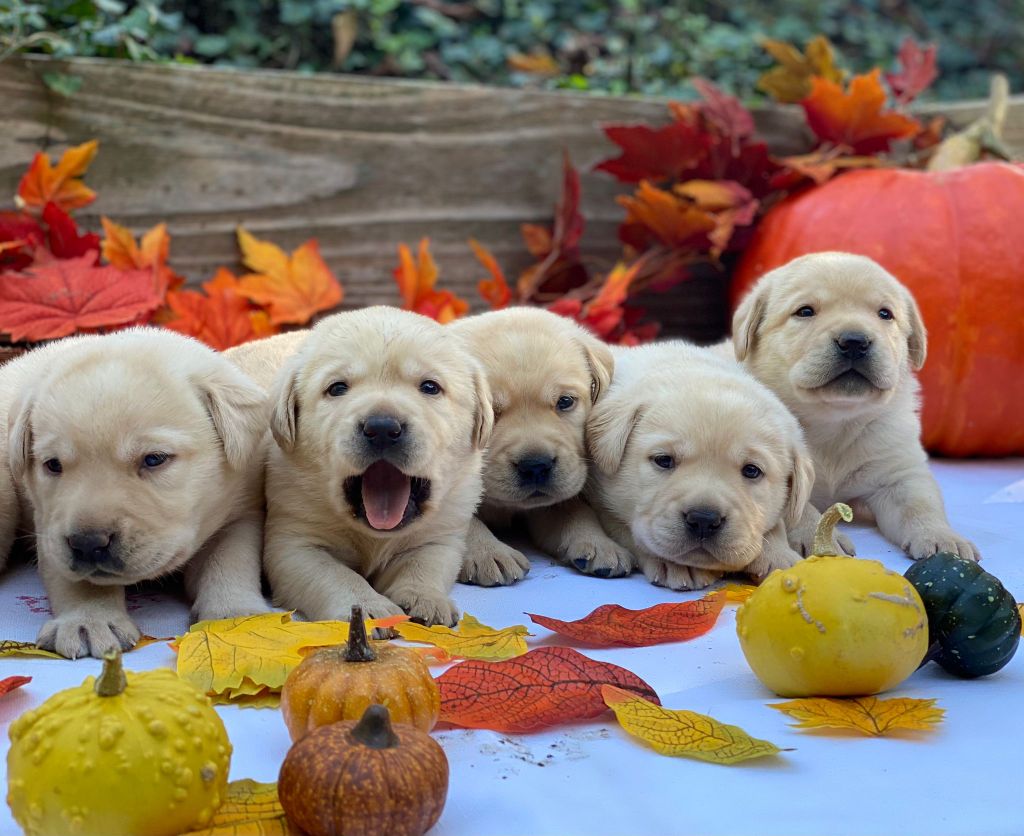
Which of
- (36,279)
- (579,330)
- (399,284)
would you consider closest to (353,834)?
(579,330)

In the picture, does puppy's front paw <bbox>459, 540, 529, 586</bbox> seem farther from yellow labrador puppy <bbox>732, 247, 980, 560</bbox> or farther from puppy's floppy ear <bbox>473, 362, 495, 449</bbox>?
yellow labrador puppy <bbox>732, 247, 980, 560</bbox>

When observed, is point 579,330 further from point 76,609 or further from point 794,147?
point 794,147

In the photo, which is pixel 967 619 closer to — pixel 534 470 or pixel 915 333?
pixel 534 470

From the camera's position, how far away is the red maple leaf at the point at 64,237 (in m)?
4.19

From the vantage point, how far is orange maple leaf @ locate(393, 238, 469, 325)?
4.71m

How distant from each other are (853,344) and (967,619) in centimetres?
135

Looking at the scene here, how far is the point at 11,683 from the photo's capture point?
2148mm

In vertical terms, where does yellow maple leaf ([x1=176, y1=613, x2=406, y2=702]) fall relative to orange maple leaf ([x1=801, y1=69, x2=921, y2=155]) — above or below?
below

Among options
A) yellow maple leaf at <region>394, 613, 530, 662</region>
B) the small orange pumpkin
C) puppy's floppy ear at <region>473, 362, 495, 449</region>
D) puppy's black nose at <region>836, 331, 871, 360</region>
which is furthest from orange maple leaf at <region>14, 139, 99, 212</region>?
the small orange pumpkin

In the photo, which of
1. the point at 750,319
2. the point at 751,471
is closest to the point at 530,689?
the point at 751,471

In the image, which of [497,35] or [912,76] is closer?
[912,76]

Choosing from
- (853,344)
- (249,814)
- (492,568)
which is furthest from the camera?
(853,344)

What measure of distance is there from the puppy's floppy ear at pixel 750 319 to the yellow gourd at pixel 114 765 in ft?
8.47

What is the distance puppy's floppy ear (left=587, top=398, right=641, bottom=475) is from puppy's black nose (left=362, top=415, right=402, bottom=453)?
2.68ft
